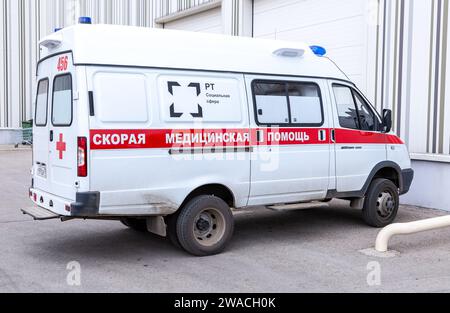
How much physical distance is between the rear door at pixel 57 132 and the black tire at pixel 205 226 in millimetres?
1288

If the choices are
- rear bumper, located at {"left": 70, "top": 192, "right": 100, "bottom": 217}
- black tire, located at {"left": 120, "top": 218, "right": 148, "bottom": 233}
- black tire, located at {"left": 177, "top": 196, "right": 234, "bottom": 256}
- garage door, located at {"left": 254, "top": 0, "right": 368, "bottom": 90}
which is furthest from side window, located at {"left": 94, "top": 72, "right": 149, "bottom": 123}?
garage door, located at {"left": 254, "top": 0, "right": 368, "bottom": 90}

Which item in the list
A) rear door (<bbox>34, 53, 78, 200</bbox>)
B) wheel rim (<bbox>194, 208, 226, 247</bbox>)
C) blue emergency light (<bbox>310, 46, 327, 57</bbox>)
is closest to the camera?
rear door (<bbox>34, 53, 78, 200</bbox>)

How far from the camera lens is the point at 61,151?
6191 millimetres

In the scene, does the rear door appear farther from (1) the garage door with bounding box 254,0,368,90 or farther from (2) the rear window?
(1) the garage door with bounding box 254,0,368,90

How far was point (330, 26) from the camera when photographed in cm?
1180

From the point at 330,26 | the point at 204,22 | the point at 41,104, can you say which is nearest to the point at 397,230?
the point at 41,104

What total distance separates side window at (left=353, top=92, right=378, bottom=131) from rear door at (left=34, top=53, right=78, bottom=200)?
13.2 feet

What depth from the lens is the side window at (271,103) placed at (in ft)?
22.8

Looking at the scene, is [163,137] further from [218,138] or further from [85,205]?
[85,205]

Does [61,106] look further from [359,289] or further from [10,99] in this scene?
[10,99]

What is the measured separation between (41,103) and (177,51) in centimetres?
187

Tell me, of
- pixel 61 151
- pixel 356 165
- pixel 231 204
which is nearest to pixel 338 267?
pixel 231 204

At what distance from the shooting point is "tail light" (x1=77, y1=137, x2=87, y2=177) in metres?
5.73

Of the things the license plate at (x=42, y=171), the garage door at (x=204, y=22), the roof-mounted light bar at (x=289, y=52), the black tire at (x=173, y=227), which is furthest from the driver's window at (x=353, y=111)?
the garage door at (x=204, y=22)
